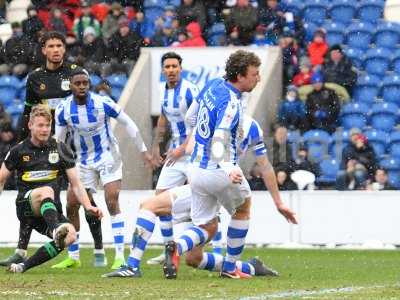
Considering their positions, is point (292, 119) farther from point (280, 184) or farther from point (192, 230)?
point (192, 230)

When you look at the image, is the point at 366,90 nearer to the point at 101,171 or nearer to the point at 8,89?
the point at 8,89

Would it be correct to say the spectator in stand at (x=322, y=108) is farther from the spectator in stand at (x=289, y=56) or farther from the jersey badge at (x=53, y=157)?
the jersey badge at (x=53, y=157)

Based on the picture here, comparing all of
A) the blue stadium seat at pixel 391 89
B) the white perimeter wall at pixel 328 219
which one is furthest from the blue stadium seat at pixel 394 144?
the white perimeter wall at pixel 328 219

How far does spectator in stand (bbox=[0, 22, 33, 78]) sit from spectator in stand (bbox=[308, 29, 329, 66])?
510 centimetres

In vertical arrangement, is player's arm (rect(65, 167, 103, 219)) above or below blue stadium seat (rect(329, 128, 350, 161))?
below

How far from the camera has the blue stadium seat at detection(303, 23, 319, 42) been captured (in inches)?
837

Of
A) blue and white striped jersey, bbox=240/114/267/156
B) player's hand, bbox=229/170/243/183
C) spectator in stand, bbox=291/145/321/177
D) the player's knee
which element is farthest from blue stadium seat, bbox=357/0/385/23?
player's hand, bbox=229/170/243/183

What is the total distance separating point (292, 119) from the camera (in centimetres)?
1956

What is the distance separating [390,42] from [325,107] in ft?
7.77

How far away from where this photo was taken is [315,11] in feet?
71.7

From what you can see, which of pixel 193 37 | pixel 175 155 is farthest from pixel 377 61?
pixel 175 155

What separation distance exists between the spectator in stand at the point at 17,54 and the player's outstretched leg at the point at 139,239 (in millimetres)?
12439

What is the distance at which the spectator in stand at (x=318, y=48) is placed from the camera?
67.1 feet

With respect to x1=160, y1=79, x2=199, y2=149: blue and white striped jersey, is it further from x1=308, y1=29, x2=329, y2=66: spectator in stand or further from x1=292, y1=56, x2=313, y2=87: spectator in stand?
x1=308, y1=29, x2=329, y2=66: spectator in stand
